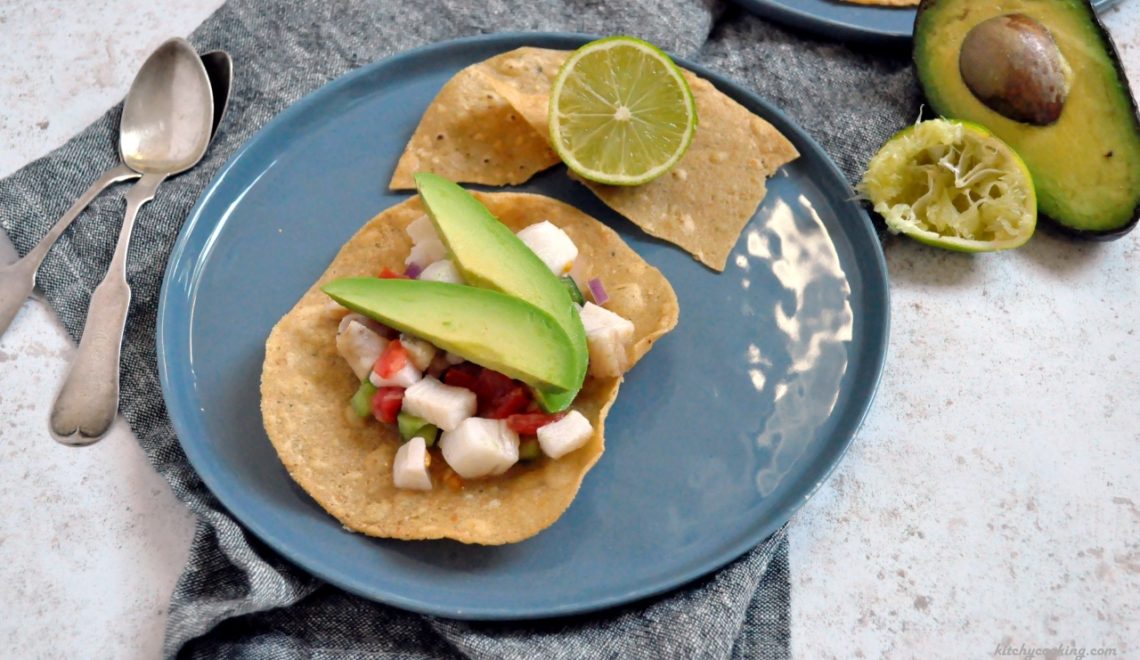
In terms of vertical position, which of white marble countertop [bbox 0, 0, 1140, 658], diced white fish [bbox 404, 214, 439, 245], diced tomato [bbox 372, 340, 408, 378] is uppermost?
diced white fish [bbox 404, 214, 439, 245]

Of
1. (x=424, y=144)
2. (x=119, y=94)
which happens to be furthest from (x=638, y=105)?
(x=119, y=94)

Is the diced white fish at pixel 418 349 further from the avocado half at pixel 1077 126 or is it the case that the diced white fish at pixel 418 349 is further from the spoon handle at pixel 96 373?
the avocado half at pixel 1077 126

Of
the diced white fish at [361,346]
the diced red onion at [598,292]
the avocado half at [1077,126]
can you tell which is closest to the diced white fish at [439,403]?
the diced white fish at [361,346]

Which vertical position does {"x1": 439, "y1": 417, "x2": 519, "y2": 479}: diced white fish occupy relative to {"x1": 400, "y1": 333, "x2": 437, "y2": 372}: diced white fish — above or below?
below

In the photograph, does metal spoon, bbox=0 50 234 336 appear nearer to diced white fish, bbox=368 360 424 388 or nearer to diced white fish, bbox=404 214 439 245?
diced white fish, bbox=404 214 439 245

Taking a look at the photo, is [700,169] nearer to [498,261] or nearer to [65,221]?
[498,261]

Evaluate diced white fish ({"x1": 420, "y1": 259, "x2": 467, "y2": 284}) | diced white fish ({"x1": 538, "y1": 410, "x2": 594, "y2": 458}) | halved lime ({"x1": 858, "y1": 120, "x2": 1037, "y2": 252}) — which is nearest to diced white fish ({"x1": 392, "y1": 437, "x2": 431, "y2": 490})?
diced white fish ({"x1": 538, "y1": 410, "x2": 594, "y2": 458})
